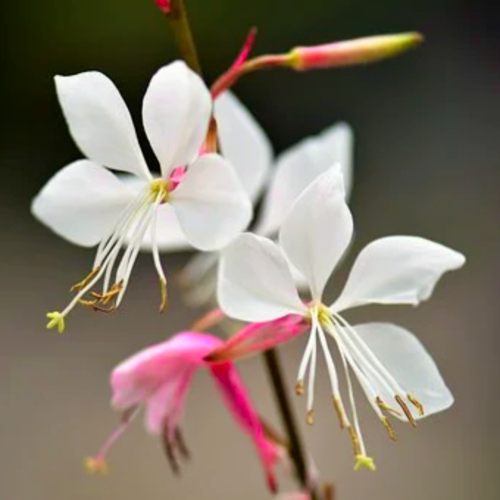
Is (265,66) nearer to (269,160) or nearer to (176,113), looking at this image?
(176,113)

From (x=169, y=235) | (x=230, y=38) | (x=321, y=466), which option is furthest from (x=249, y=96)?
(x=169, y=235)

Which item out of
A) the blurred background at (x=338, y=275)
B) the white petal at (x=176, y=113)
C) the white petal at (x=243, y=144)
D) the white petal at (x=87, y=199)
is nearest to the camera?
the white petal at (x=176, y=113)

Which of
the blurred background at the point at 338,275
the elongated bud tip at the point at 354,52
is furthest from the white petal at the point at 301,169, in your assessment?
the blurred background at the point at 338,275

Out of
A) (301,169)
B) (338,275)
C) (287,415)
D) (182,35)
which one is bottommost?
(338,275)

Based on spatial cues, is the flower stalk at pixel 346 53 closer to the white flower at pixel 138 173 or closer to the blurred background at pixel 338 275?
the white flower at pixel 138 173

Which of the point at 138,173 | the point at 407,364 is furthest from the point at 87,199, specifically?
the point at 407,364
